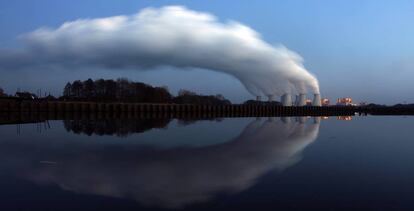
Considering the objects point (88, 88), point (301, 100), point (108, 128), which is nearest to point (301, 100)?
point (301, 100)

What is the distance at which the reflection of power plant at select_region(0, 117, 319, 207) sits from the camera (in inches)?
400

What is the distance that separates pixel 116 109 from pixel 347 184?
68170 mm

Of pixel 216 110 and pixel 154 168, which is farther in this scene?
pixel 216 110

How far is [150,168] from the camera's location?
13.7m

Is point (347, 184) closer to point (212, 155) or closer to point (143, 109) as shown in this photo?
point (212, 155)

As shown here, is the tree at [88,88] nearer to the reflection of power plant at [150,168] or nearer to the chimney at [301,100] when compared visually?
the chimney at [301,100]

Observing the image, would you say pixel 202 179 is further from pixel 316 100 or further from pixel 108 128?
pixel 316 100

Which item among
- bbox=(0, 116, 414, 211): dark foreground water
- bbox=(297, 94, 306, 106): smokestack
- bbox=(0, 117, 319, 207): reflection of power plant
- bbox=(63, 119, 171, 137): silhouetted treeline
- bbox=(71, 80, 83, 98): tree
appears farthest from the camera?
bbox=(71, 80, 83, 98): tree

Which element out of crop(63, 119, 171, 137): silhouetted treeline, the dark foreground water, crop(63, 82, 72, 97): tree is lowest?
the dark foreground water

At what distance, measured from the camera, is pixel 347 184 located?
11391 millimetres

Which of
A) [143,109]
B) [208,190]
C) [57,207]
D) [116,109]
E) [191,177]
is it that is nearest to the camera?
[57,207]

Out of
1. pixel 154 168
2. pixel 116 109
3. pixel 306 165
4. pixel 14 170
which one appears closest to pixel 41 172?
pixel 14 170

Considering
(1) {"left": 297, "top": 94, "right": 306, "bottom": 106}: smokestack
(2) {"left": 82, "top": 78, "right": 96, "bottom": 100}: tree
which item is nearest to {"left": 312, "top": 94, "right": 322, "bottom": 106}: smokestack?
(1) {"left": 297, "top": 94, "right": 306, "bottom": 106}: smokestack

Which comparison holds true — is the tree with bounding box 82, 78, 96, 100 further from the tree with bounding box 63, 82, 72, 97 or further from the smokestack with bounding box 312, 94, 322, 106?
the smokestack with bounding box 312, 94, 322, 106
